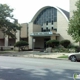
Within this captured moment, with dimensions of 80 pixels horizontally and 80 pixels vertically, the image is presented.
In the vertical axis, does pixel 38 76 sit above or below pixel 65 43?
below

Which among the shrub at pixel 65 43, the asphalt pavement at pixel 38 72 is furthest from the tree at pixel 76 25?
the shrub at pixel 65 43

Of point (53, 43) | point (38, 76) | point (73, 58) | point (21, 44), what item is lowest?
point (38, 76)

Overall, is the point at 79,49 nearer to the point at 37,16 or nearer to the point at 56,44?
the point at 56,44

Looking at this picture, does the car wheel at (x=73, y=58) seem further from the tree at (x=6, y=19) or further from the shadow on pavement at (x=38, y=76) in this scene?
the tree at (x=6, y=19)

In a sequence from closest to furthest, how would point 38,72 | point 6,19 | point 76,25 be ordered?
point 38,72
point 76,25
point 6,19

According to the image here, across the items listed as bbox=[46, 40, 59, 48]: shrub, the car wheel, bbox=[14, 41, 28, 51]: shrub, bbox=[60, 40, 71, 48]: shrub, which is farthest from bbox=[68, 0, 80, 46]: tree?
bbox=[14, 41, 28, 51]: shrub

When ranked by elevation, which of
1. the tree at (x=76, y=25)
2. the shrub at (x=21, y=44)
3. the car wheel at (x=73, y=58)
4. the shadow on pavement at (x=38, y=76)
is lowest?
the shadow on pavement at (x=38, y=76)

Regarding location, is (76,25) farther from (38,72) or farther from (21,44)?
(21,44)

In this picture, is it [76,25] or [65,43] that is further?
[65,43]

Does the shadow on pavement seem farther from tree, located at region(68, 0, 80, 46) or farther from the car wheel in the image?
tree, located at region(68, 0, 80, 46)

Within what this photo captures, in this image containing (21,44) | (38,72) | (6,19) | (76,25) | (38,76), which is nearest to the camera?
(38,76)

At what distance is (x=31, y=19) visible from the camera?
54469 mm

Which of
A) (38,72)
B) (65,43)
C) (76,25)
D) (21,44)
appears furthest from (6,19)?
(38,72)

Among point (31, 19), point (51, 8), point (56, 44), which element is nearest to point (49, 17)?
point (51, 8)
